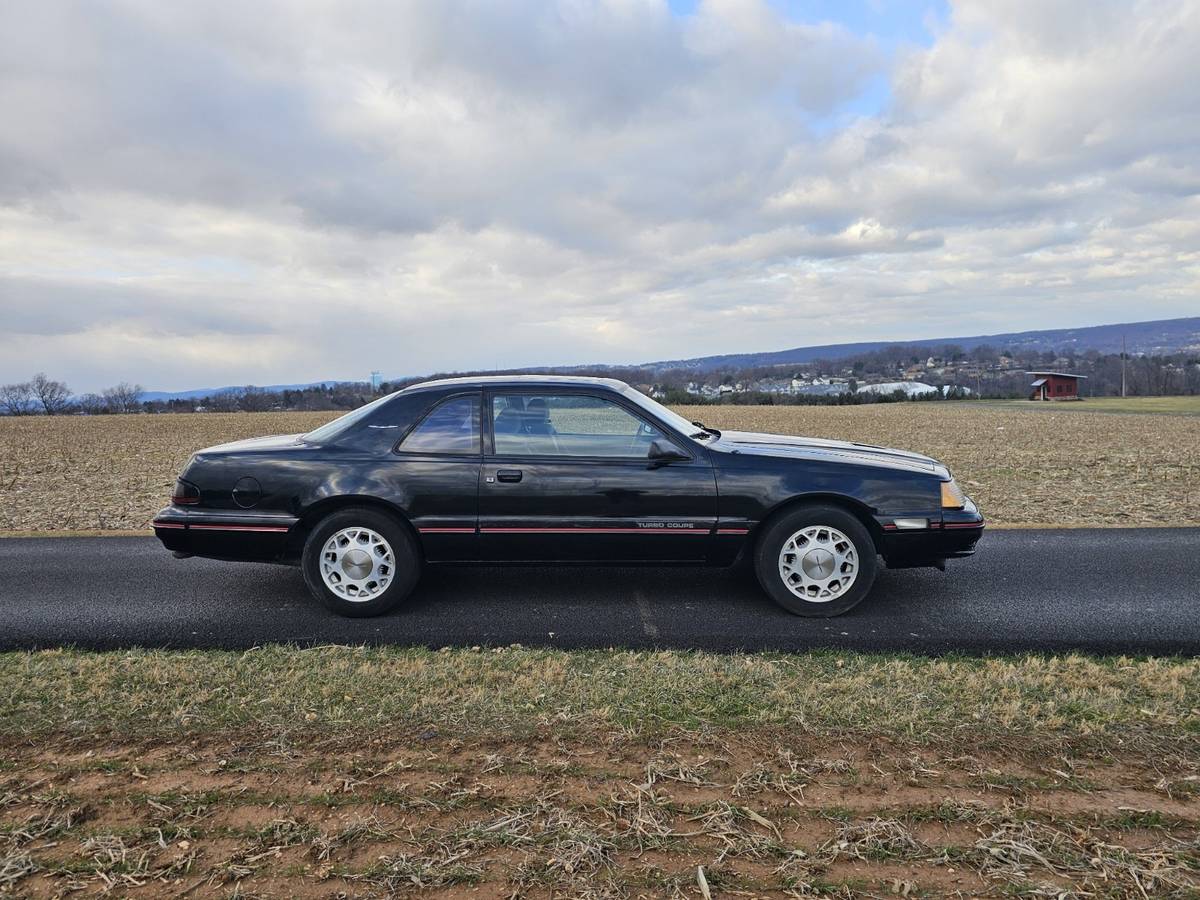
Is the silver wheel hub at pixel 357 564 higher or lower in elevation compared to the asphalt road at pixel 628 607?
higher

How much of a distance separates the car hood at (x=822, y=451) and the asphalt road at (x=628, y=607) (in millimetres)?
912

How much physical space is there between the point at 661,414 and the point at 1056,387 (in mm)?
90402

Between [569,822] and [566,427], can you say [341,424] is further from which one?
[569,822]

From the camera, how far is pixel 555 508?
4887 mm

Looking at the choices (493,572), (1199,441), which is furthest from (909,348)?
(493,572)

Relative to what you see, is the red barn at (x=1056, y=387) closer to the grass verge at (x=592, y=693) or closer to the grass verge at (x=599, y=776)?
the grass verge at (x=592, y=693)

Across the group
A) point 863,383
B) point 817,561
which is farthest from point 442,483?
point 863,383

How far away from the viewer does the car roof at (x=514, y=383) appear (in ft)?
17.0

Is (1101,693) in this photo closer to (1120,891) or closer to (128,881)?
(1120,891)

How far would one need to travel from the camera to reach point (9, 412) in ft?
211

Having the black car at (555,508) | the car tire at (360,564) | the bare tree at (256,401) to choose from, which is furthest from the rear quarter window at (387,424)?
the bare tree at (256,401)

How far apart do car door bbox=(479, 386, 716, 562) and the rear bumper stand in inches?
50.6

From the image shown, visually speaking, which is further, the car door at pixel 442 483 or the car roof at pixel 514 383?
A: the car roof at pixel 514 383

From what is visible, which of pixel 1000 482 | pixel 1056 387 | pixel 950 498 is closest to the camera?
pixel 950 498
